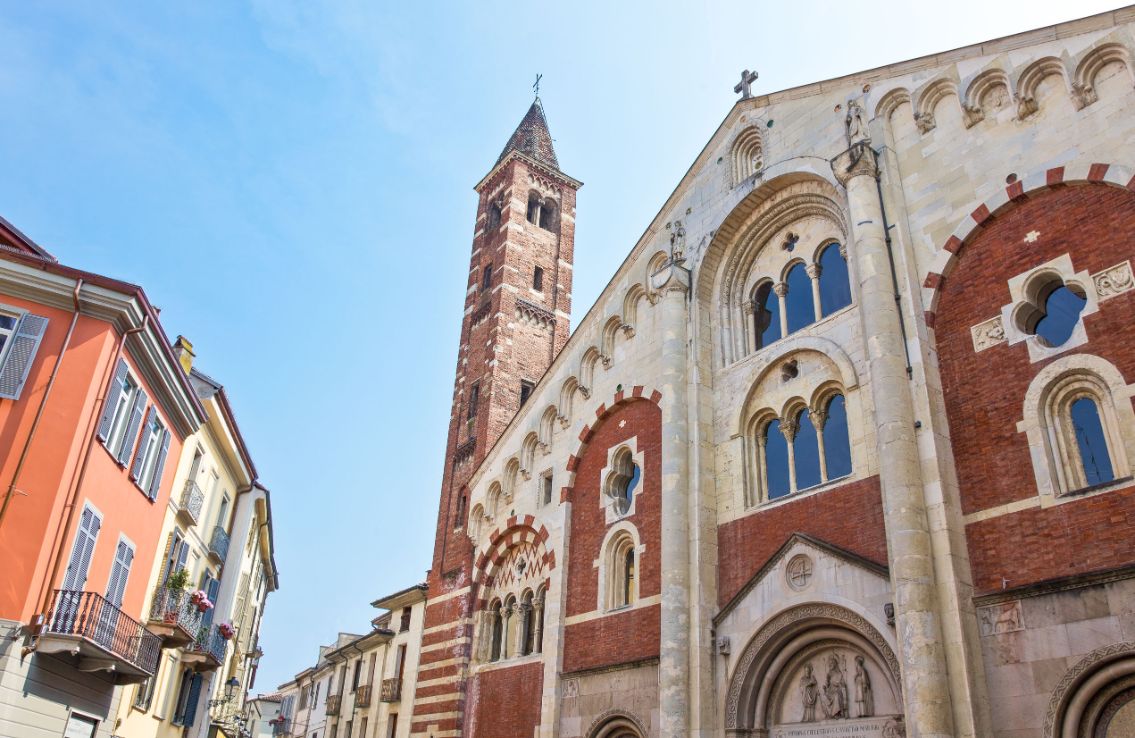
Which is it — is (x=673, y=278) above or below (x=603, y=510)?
above

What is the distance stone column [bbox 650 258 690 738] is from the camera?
51.0 ft

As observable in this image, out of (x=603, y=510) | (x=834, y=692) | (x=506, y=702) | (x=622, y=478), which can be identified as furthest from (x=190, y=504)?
(x=834, y=692)

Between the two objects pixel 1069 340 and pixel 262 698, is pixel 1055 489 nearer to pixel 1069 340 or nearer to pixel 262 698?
pixel 1069 340

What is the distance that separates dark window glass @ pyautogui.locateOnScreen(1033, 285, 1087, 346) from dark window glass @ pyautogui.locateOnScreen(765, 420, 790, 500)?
514 cm

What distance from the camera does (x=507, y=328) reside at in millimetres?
30859

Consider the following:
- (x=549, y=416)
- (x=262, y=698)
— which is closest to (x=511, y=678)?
(x=549, y=416)

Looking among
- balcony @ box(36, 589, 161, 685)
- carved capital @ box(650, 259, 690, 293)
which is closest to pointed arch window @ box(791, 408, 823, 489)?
carved capital @ box(650, 259, 690, 293)

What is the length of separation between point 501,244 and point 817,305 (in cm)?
1870

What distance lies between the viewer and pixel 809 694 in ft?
46.2

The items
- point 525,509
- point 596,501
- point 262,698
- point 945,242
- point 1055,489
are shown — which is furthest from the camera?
point 262,698

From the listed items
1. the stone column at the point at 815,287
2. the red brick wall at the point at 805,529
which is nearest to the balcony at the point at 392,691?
the red brick wall at the point at 805,529

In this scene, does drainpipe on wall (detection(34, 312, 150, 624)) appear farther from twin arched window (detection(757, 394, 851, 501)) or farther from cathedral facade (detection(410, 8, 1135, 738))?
twin arched window (detection(757, 394, 851, 501))

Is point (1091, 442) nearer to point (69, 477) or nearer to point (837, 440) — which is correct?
point (837, 440)

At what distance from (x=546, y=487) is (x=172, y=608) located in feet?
30.2
